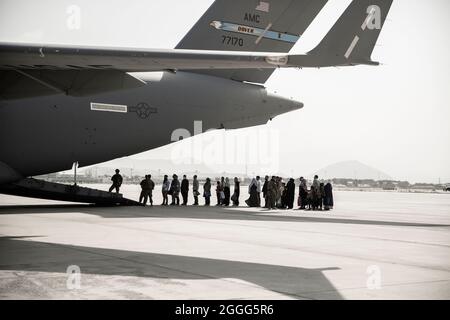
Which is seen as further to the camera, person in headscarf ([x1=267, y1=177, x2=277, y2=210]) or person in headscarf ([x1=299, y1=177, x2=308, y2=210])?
person in headscarf ([x1=299, y1=177, x2=308, y2=210])

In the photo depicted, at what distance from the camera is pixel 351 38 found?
32.3ft

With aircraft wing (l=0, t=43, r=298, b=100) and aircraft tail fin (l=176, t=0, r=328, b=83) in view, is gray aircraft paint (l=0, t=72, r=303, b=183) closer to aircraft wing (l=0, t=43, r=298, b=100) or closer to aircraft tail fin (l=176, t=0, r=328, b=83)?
aircraft tail fin (l=176, t=0, r=328, b=83)

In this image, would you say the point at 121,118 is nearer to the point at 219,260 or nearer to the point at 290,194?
the point at 290,194

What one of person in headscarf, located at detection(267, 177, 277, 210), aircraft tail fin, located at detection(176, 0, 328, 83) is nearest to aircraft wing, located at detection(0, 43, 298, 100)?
aircraft tail fin, located at detection(176, 0, 328, 83)

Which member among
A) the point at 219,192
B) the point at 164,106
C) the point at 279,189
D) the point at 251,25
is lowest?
the point at 219,192

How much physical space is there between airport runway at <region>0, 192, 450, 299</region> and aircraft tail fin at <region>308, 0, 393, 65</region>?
326 cm

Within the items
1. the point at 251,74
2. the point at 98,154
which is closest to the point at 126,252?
the point at 98,154

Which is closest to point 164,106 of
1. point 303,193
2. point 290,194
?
point 290,194

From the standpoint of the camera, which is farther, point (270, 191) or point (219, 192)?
point (219, 192)

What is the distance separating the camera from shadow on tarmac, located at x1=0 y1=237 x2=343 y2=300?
669 cm

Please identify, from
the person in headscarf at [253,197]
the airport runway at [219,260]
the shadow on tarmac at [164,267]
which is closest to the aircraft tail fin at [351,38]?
the airport runway at [219,260]

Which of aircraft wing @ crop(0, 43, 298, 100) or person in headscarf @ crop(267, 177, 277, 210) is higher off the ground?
aircraft wing @ crop(0, 43, 298, 100)

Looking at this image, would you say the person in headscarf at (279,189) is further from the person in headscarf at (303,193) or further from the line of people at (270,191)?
the person in headscarf at (303,193)

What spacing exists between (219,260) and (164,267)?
3.58 ft
